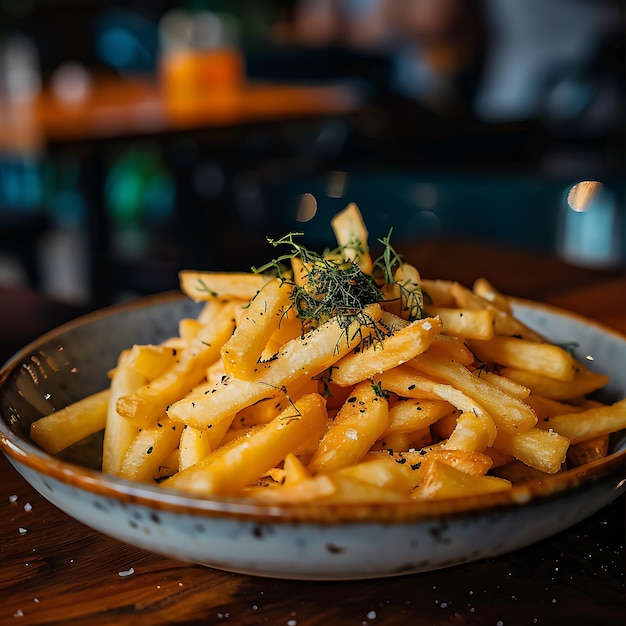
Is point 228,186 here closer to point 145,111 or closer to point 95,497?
point 145,111

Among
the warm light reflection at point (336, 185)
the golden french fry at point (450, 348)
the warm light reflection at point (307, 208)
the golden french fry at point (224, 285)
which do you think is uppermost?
the golden french fry at point (224, 285)

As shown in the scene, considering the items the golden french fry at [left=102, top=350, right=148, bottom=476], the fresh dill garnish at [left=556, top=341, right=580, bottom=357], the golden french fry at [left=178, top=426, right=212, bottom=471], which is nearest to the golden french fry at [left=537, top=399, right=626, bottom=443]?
the fresh dill garnish at [left=556, top=341, right=580, bottom=357]

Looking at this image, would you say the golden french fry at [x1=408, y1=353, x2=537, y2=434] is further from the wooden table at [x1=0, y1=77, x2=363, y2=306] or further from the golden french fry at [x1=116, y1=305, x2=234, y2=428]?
the wooden table at [x1=0, y1=77, x2=363, y2=306]

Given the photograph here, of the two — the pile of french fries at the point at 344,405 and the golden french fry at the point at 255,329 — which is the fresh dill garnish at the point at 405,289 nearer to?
the pile of french fries at the point at 344,405

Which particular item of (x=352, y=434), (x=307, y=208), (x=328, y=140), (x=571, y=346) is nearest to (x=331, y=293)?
(x=352, y=434)

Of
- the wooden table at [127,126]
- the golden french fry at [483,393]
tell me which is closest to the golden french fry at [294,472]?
the golden french fry at [483,393]

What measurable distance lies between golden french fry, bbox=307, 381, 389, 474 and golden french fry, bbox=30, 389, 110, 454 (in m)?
0.35

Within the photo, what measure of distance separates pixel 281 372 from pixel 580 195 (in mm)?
2806

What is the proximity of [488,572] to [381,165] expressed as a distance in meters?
3.29

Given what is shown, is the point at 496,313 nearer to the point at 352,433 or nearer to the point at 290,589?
the point at 352,433

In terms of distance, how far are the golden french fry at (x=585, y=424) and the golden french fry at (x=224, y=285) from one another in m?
0.42

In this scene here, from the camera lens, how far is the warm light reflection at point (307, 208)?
152 inches

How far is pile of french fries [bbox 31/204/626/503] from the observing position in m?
0.91

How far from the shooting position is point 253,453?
0.92 meters
